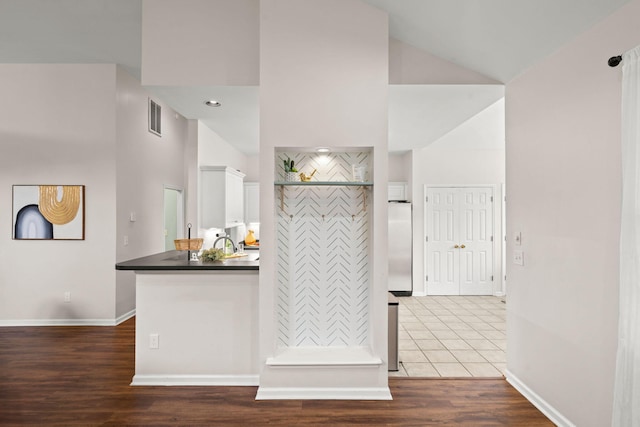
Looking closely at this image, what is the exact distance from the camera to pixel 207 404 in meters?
2.66

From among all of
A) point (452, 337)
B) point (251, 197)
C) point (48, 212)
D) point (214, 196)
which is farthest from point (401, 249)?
point (48, 212)

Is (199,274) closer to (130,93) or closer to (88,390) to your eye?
(88,390)

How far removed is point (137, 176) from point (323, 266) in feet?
10.8

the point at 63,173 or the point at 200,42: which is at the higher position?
the point at 200,42

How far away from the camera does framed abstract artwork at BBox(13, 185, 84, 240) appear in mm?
4488

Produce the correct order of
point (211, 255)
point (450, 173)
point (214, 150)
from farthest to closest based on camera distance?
point (450, 173) < point (214, 150) < point (211, 255)

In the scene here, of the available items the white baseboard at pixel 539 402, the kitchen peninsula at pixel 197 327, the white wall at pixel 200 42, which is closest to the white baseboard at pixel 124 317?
the kitchen peninsula at pixel 197 327

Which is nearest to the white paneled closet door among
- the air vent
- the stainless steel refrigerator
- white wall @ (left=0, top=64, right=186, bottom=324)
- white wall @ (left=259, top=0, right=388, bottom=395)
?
the stainless steel refrigerator

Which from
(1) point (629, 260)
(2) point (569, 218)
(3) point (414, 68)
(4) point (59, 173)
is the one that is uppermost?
(3) point (414, 68)

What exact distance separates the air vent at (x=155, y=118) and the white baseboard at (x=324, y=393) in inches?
161

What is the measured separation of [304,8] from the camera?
9.11 ft

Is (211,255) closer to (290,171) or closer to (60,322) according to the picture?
(290,171)

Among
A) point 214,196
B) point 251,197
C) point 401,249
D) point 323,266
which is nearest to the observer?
point 323,266

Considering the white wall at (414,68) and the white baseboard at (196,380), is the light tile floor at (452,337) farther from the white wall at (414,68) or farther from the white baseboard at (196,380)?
the white wall at (414,68)
